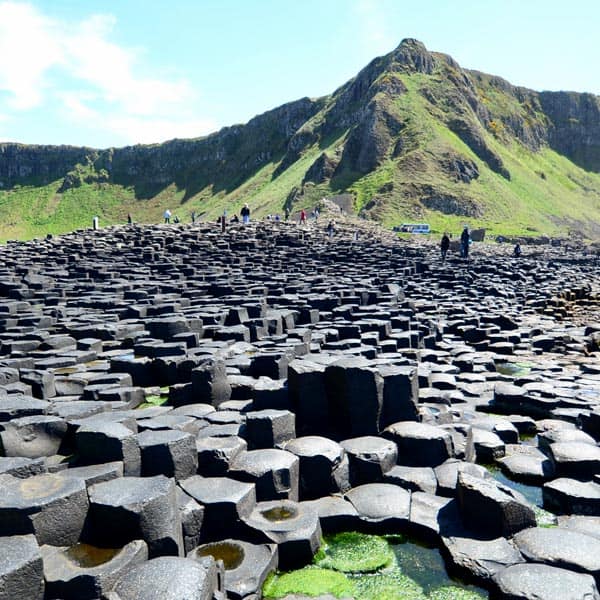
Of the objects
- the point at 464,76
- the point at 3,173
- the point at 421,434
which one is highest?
the point at 464,76

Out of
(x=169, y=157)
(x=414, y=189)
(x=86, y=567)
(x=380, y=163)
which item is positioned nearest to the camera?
(x=86, y=567)

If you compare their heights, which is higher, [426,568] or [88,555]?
[88,555]

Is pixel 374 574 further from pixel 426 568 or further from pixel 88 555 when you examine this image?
pixel 88 555

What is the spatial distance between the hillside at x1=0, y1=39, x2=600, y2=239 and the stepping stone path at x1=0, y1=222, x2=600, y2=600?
142 feet

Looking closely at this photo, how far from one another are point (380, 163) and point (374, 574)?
61.6 m

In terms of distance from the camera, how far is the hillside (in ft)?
196

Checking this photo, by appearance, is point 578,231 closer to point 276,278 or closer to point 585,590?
point 276,278

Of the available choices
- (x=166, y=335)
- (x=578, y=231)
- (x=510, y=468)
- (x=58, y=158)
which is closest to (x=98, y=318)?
(x=166, y=335)

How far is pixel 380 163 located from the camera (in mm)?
62281

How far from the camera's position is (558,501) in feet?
15.7

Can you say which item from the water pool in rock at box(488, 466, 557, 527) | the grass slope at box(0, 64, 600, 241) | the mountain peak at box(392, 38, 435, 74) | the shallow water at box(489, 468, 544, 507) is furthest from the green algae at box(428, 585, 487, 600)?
the mountain peak at box(392, 38, 435, 74)

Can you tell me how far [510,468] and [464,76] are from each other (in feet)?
289

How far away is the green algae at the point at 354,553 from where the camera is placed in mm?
4070

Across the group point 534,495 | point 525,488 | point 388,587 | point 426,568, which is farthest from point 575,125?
point 388,587
